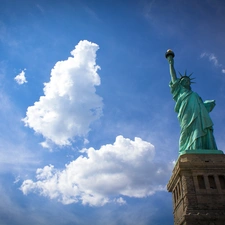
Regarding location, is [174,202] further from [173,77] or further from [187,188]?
[173,77]

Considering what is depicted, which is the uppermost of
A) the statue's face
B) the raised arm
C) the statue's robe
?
the raised arm

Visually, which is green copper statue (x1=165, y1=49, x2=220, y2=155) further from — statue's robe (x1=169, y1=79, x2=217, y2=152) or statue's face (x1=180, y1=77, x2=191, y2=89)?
statue's face (x1=180, y1=77, x2=191, y2=89)

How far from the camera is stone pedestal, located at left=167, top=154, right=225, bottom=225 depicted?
17516 millimetres

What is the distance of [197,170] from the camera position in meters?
20.1

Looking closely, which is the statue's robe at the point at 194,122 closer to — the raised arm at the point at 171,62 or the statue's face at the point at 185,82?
the statue's face at the point at 185,82

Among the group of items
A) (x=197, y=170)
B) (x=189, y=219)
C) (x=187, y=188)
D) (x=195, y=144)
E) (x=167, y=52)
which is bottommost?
(x=189, y=219)

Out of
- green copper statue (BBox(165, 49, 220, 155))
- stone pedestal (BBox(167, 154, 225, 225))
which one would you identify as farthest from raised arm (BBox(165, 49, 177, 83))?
stone pedestal (BBox(167, 154, 225, 225))

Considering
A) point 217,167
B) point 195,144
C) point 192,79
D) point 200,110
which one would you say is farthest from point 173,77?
point 217,167

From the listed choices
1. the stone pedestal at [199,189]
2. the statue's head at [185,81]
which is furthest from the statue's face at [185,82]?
the stone pedestal at [199,189]

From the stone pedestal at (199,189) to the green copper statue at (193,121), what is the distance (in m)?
1.55

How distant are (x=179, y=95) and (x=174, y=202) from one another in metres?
11.0

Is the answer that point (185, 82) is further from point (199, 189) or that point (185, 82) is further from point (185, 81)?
point (199, 189)

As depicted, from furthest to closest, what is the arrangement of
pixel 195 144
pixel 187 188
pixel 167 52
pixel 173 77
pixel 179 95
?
1. pixel 167 52
2. pixel 173 77
3. pixel 179 95
4. pixel 195 144
5. pixel 187 188

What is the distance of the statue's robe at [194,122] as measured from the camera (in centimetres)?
2298
